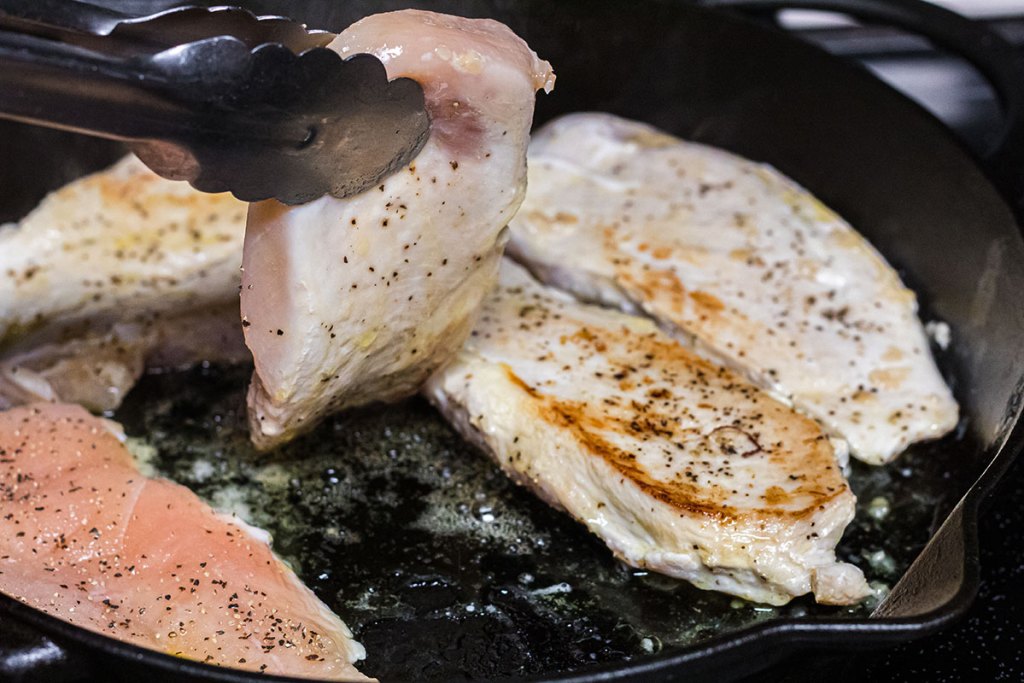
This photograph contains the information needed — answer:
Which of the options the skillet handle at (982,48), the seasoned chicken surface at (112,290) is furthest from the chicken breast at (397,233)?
the skillet handle at (982,48)

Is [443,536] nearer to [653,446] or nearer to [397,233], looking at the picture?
[653,446]

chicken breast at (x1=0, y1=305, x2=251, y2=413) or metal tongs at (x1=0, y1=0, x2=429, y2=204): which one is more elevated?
metal tongs at (x1=0, y1=0, x2=429, y2=204)

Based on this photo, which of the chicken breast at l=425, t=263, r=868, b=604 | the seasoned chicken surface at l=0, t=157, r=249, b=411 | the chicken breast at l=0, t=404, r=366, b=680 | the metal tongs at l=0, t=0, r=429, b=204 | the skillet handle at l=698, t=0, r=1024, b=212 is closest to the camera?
the metal tongs at l=0, t=0, r=429, b=204

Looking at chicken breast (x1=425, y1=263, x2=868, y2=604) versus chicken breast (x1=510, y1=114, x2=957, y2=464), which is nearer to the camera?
chicken breast (x1=425, y1=263, x2=868, y2=604)

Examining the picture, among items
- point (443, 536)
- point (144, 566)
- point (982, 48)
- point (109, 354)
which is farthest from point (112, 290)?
point (982, 48)

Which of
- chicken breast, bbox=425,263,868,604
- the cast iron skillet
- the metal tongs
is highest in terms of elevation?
the metal tongs

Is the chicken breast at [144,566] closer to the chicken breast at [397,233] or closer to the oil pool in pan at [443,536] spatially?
the oil pool in pan at [443,536]

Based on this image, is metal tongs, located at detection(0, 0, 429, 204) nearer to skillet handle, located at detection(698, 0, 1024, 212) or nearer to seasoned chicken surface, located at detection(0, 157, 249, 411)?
seasoned chicken surface, located at detection(0, 157, 249, 411)

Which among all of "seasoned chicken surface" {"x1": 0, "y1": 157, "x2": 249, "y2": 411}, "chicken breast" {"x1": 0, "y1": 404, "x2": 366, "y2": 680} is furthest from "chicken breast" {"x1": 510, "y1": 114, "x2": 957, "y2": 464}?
"chicken breast" {"x1": 0, "y1": 404, "x2": 366, "y2": 680}
